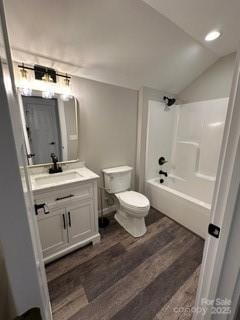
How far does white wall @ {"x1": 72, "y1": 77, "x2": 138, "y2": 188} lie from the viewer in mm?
1914

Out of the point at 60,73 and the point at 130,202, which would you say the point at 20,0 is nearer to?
the point at 60,73

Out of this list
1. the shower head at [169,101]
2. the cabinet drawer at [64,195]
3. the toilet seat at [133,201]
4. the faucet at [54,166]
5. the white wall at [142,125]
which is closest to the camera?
the cabinet drawer at [64,195]

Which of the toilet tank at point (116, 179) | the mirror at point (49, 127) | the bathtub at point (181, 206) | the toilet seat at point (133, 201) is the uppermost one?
the mirror at point (49, 127)

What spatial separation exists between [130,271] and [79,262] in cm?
54

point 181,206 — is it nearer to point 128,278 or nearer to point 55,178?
point 128,278

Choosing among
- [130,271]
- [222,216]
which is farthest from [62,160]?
[222,216]

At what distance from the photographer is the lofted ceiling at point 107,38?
1145 millimetres

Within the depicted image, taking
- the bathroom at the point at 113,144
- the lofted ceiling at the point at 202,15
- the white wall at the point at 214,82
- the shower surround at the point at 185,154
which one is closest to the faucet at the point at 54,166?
the bathroom at the point at 113,144

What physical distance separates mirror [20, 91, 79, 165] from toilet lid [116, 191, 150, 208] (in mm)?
828

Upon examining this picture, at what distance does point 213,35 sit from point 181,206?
2090 millimetres

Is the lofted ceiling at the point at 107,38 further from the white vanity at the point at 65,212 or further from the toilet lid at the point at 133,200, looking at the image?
the toilet lid at the point at 133,200

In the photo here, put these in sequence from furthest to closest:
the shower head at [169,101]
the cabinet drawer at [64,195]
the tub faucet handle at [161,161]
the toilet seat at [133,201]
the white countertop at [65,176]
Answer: the tub faucet handle at [161,161]
the shower head at [169,101]
the toilet seat at [133,201]
the white countertop at [65,176]
the cabinet drawer at [64,195]

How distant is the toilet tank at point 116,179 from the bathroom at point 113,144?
0.02 metres

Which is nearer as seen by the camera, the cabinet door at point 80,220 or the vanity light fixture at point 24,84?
the vanity light fixture at point 24,84
